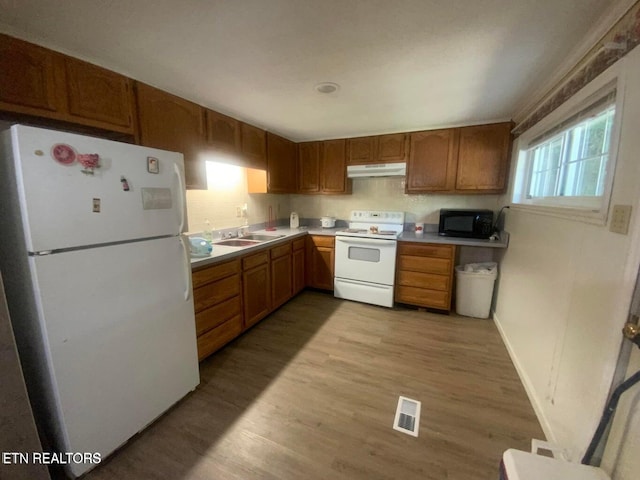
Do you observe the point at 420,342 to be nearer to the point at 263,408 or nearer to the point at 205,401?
the point at 263,408

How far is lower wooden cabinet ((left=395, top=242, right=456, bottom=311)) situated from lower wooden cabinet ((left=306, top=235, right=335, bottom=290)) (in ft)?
2.86

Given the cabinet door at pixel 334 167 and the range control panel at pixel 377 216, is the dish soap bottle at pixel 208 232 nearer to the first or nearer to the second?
the cabinet door at pixel 334 167

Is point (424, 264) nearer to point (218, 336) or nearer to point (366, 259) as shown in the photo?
point (366, 259)

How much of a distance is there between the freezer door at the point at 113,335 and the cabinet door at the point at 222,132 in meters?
1.24

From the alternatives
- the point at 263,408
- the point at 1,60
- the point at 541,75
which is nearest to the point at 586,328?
the point at 541,75

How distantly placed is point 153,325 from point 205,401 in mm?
676

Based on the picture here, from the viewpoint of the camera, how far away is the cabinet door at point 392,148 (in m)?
3.10

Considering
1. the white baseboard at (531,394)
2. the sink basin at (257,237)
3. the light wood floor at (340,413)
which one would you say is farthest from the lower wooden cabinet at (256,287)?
the white baseboard at (531,394)

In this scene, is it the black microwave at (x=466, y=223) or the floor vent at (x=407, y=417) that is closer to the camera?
the floor vent at (x=407, y=417)

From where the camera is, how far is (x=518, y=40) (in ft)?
4.36

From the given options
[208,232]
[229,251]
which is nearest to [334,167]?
[208,232]

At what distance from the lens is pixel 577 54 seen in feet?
4.60

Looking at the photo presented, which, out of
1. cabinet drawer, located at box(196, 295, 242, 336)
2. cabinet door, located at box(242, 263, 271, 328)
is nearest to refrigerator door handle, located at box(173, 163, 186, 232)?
cabinet drawer, located at box(196, 295, 242, 336)

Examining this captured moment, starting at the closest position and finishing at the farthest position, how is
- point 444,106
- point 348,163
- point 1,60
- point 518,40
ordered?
point 1,60 < point 518,40 < point 444,106 < point 348,163
